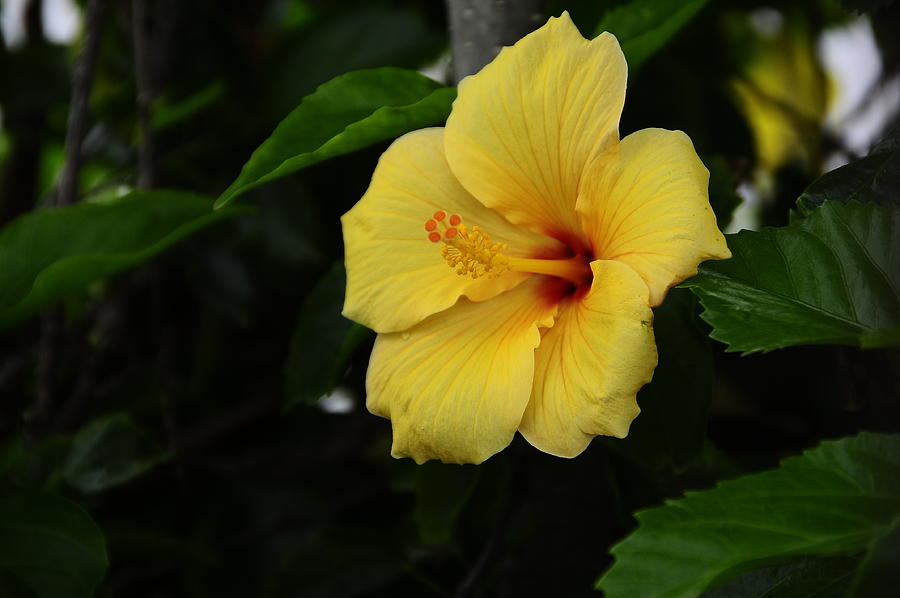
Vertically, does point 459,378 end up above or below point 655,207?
below

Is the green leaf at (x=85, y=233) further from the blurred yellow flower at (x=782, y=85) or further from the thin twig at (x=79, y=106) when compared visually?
the blurred yellow flower at (x=782, y=85)

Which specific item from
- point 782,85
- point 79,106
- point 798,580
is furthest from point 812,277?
point 782,85

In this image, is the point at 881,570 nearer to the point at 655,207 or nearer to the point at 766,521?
the point at 766,521

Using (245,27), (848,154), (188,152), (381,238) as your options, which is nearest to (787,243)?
(381,238)

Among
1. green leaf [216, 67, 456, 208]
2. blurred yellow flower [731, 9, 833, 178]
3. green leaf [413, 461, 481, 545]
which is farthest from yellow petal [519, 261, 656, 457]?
blurred yellow flower [731, 9, 833, 178]

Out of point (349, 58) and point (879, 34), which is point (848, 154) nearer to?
point (879, 34)

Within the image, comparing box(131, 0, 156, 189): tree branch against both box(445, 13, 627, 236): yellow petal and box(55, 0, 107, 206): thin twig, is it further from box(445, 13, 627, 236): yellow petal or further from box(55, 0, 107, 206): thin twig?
box(445, 13, 627, 236): yellow petal

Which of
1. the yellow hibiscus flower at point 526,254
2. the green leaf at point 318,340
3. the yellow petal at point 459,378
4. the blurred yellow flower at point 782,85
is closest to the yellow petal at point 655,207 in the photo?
the yellow hibiscus flower at point 526,254
